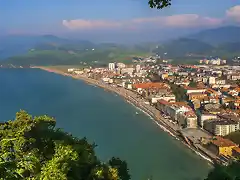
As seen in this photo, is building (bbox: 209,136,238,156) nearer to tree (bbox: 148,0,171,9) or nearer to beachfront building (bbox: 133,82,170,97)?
tree (bbox: 148,0,171,9)

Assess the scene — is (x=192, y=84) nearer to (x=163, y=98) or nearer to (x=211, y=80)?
(x=211, y=80)

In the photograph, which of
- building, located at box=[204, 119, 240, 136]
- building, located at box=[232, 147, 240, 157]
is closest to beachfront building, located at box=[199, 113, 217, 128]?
building, located at box=[204, 119, 240, 136]

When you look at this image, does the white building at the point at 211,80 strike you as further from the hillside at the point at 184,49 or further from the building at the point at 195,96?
the hillside at the point at 184,49

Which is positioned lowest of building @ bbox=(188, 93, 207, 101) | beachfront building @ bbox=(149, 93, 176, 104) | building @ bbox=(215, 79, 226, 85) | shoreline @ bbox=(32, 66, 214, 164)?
shoreline @ bbox=(32, 66, 214, 164)

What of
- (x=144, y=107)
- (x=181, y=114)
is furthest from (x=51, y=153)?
(x=144, y=107)

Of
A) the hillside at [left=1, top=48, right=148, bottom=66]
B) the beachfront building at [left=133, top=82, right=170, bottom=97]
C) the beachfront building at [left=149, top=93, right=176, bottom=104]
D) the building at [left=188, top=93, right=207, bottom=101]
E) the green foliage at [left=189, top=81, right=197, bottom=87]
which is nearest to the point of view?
the building at [left=188, top=93, right=207, bottom=101]

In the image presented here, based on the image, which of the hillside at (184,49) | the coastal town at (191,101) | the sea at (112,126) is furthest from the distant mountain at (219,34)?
the sea at (112,126)

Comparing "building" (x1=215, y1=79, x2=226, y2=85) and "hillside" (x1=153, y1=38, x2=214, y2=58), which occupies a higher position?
"hillside" (x1=153, y1=38, x2=214, y2=58)
